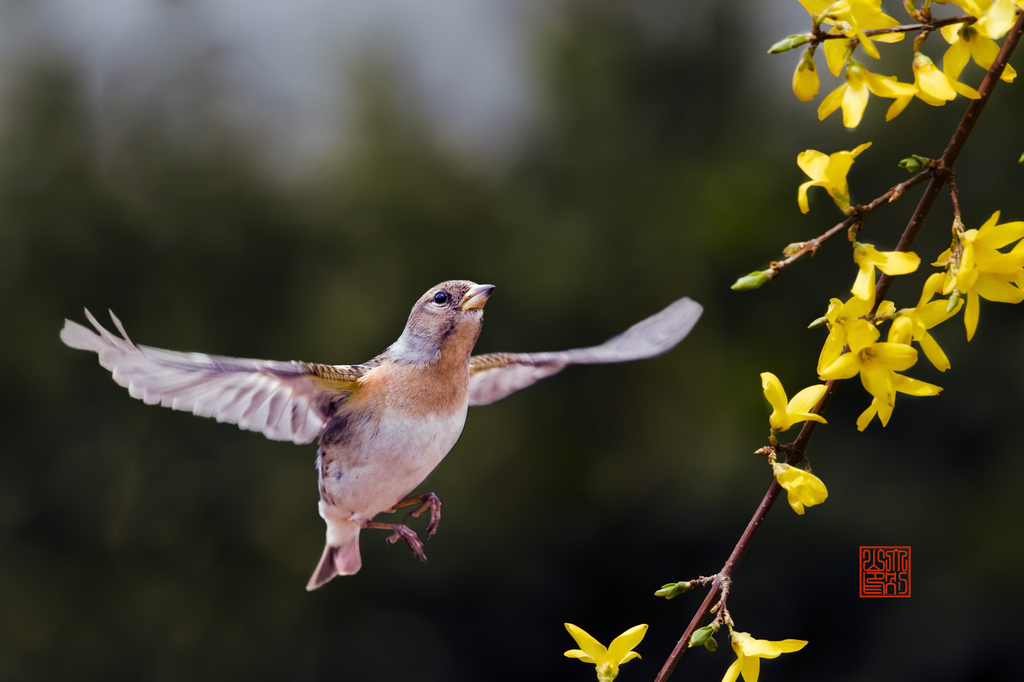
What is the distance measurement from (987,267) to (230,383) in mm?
524

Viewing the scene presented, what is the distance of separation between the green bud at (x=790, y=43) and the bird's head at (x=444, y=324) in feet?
0.81

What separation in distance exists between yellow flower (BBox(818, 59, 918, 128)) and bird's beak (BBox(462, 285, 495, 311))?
0.24 m

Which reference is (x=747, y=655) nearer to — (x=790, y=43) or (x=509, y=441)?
(x=790, y=43)

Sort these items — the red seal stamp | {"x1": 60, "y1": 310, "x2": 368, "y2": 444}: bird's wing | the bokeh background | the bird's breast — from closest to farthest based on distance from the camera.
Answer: {"x1": 60, "y1": 310, "x2": 368, "y2": 444}: bird's wing → the bird's breast → the red seal stamp → the bokeh background

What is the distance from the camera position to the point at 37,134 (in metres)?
4.19

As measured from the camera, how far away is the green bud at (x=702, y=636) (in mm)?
584

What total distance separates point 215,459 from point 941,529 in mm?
3662

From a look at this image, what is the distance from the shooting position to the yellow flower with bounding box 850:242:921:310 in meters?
0.50

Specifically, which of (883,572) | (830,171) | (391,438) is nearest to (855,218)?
(830,171)

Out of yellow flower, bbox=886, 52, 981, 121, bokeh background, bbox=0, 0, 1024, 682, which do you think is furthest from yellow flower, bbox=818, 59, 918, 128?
bokeh background, bbox=0, 0, 1024, 682

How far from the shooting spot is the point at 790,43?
539mm

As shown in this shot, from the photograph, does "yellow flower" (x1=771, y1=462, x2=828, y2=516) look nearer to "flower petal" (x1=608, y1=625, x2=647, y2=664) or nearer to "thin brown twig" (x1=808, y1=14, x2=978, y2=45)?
"flower petal" (x1=608, y1=625, x2=647, y2=664)

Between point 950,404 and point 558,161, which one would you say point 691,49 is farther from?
point 950,404

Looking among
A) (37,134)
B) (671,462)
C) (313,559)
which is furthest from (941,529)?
(37,134)
